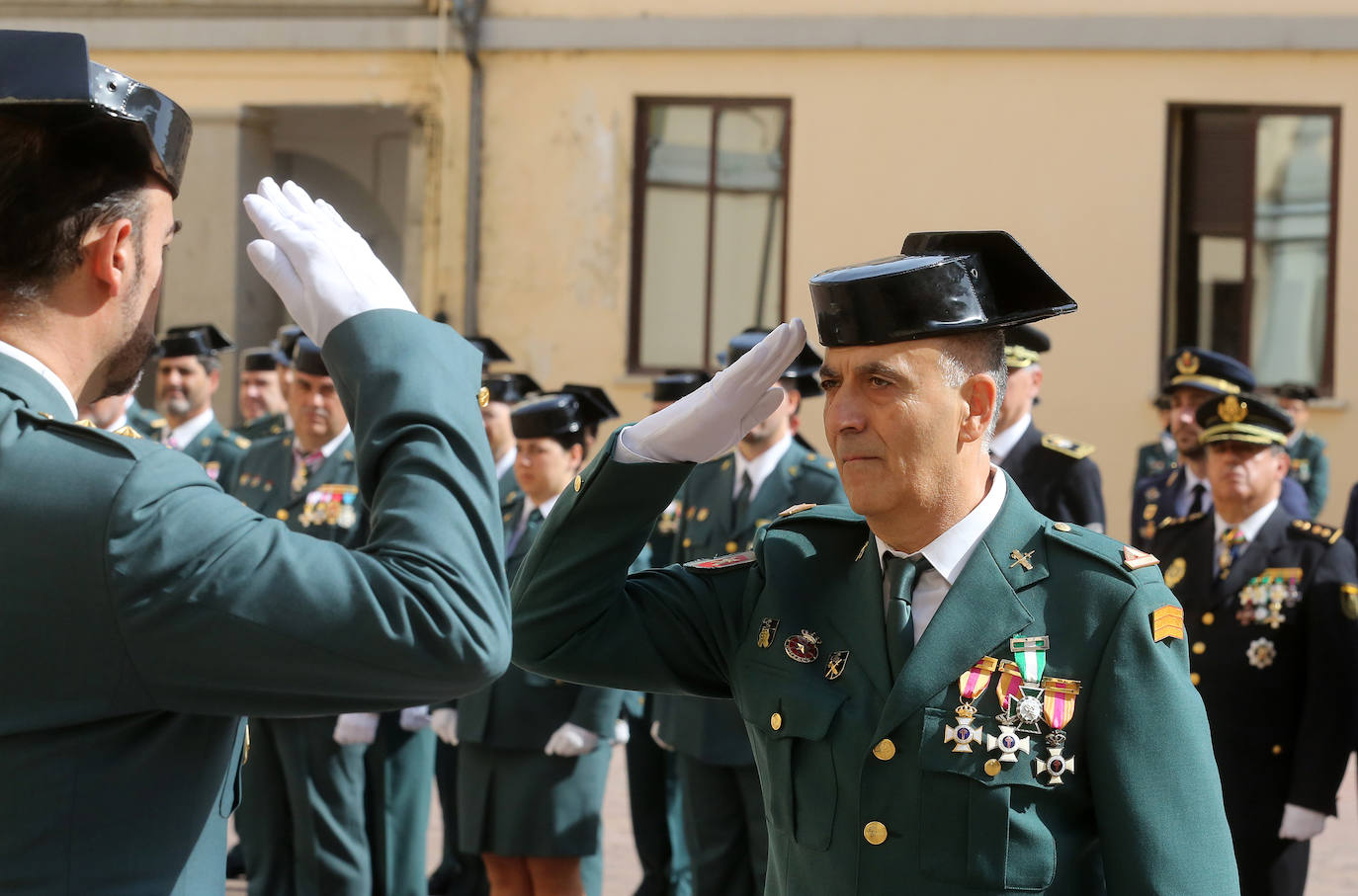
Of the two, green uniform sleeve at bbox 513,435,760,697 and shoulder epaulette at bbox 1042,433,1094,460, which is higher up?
shoulder epaulette at bbox 1042,433,1094,460

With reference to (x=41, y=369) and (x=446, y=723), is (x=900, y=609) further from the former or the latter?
(x=446, y=723)

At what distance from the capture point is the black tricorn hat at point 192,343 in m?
8.60

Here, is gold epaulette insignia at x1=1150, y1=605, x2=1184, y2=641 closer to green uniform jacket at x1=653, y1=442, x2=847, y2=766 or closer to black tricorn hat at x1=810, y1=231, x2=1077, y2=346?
black tricorn hat at x1=810, y1=231, x2=1077, y2=346

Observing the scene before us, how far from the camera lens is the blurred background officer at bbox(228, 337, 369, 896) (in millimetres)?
5559

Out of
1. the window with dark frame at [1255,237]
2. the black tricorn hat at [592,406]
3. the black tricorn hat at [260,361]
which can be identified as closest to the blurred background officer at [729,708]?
the black tricorn hat at [592,406]

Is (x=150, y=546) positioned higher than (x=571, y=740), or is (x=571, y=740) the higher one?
(x=150, y=546)

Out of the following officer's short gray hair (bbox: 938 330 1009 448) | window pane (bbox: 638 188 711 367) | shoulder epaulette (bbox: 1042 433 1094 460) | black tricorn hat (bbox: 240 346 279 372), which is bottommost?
shoulder epaulette (bbox: 1042 433 1094 460)

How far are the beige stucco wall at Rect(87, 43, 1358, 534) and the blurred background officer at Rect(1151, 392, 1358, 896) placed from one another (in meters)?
6.18

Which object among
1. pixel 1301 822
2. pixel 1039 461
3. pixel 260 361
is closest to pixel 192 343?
pixel 260 361

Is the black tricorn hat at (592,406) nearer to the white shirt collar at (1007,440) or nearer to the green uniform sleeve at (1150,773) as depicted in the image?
the white shirt collar at (1007,440)

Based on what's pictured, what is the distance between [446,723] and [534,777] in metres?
0.51

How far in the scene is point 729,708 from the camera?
540 centimetres

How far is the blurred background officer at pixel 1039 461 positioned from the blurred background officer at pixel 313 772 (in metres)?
2.42

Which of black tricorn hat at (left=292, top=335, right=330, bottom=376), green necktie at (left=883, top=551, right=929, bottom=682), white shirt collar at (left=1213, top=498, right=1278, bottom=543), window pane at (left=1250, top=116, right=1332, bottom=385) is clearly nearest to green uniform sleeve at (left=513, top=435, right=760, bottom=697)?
green necktie at (left=883, top=551, right=929, bottom=682)
